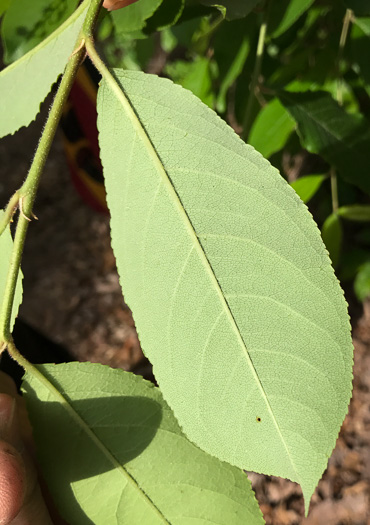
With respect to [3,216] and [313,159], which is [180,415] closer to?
[3,216]

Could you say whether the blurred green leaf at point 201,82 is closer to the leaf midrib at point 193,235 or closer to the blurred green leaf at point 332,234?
the blurred green leaf at point 332,234

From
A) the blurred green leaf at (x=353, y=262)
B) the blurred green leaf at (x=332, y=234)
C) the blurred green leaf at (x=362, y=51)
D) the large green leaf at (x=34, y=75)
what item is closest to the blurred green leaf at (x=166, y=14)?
the large green leaf at (x=34, y=75)

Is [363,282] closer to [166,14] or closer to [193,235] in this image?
[166,14]

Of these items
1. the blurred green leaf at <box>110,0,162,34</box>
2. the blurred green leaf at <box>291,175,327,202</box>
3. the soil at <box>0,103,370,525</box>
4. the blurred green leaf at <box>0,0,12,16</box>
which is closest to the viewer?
the blurred green leaf at <box>110,0,162,34</box>

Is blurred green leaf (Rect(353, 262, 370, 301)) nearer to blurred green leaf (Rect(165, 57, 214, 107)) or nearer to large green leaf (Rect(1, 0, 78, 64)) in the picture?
blurred green leaf (Rect(165, 57, 214, 107))

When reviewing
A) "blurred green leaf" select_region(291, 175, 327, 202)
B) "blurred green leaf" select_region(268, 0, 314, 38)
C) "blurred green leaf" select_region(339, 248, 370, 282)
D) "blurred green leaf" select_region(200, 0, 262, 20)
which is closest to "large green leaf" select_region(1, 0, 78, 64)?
"blurred green leaf" select_region(200, 0, 262, 20)

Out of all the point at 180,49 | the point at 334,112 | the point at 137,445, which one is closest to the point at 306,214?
the point at 137,445

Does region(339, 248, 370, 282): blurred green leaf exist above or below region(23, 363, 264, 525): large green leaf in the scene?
below

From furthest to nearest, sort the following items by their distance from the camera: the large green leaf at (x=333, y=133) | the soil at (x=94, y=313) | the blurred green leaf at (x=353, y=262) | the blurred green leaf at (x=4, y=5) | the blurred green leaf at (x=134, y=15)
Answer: the soil at (x=94, y=313), the blurred green leaf at (x=353, y=262), the large green leaf at (x=333, y=133), the blurred green leaf at (x=4, y=5), the blurred green leaf at (x=134, y=15)
